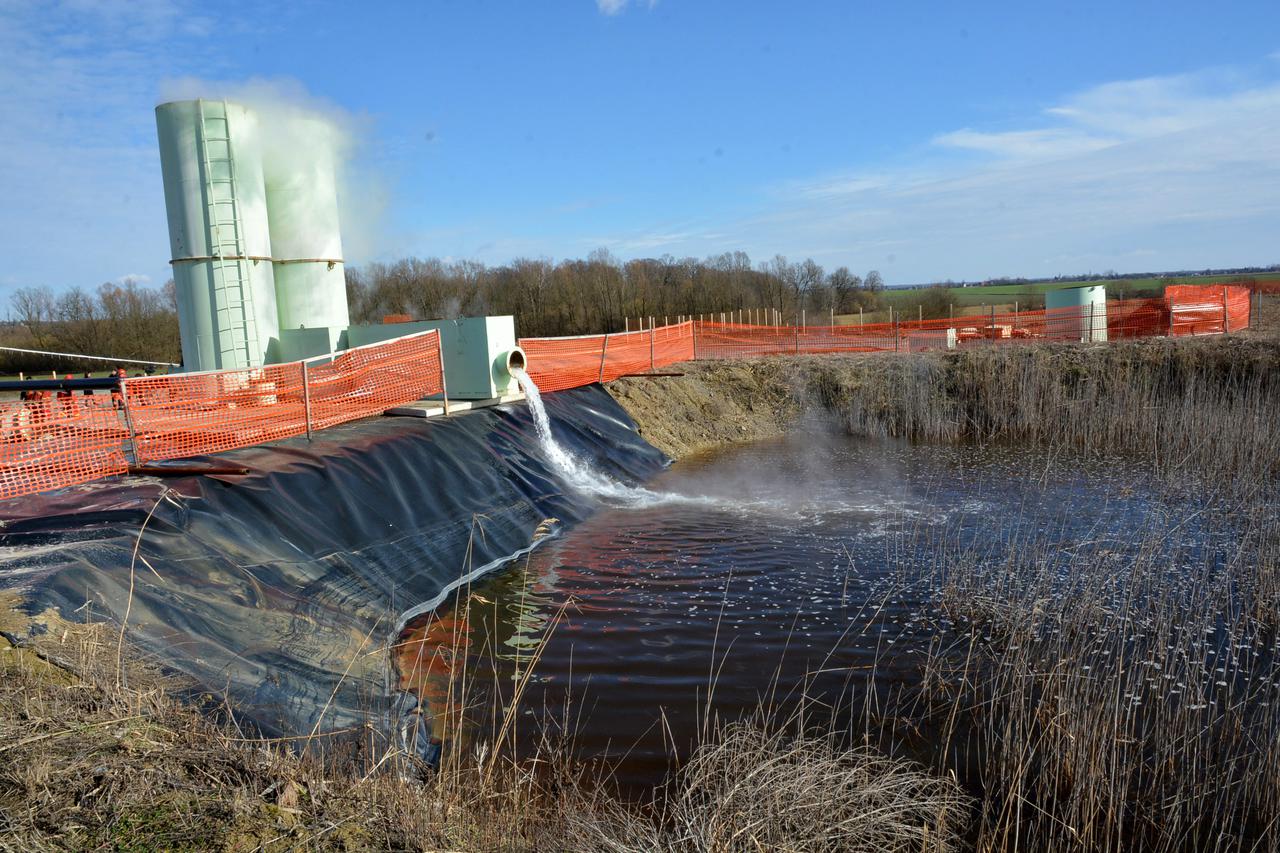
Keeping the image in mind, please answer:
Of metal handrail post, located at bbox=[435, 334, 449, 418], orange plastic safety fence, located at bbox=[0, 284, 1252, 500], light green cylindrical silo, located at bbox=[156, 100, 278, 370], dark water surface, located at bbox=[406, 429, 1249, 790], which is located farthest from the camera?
light green cylindrical silo, located at bbox=[156, 100, 278, 370]

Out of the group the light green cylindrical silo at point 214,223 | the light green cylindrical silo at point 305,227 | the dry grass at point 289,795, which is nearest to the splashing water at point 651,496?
the light green cylindrical silo at point 305,227

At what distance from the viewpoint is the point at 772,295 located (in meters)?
50.3

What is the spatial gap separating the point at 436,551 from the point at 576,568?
151 cm

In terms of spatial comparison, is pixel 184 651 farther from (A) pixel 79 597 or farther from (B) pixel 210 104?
(B) pixel 210 104

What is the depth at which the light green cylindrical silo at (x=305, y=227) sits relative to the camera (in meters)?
13.8

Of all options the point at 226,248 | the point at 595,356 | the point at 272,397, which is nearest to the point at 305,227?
the point at 226,248

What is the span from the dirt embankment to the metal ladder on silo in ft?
22.8

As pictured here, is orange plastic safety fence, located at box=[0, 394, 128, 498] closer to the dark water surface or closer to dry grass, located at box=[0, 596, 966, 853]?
the dark water surface

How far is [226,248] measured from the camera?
12.5 m

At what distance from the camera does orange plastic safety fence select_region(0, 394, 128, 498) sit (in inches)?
296

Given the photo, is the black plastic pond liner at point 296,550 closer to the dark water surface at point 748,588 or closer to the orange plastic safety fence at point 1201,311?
the dark water surface at point 748,588

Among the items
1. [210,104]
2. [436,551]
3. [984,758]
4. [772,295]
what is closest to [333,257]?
[210,104]

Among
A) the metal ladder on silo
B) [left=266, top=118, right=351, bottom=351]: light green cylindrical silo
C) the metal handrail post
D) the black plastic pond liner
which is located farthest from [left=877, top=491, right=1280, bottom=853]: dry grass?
[left=266, top=118, right=351, bottom=351]: light green cylindrical silo

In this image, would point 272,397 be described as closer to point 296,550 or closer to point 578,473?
point 296,550
